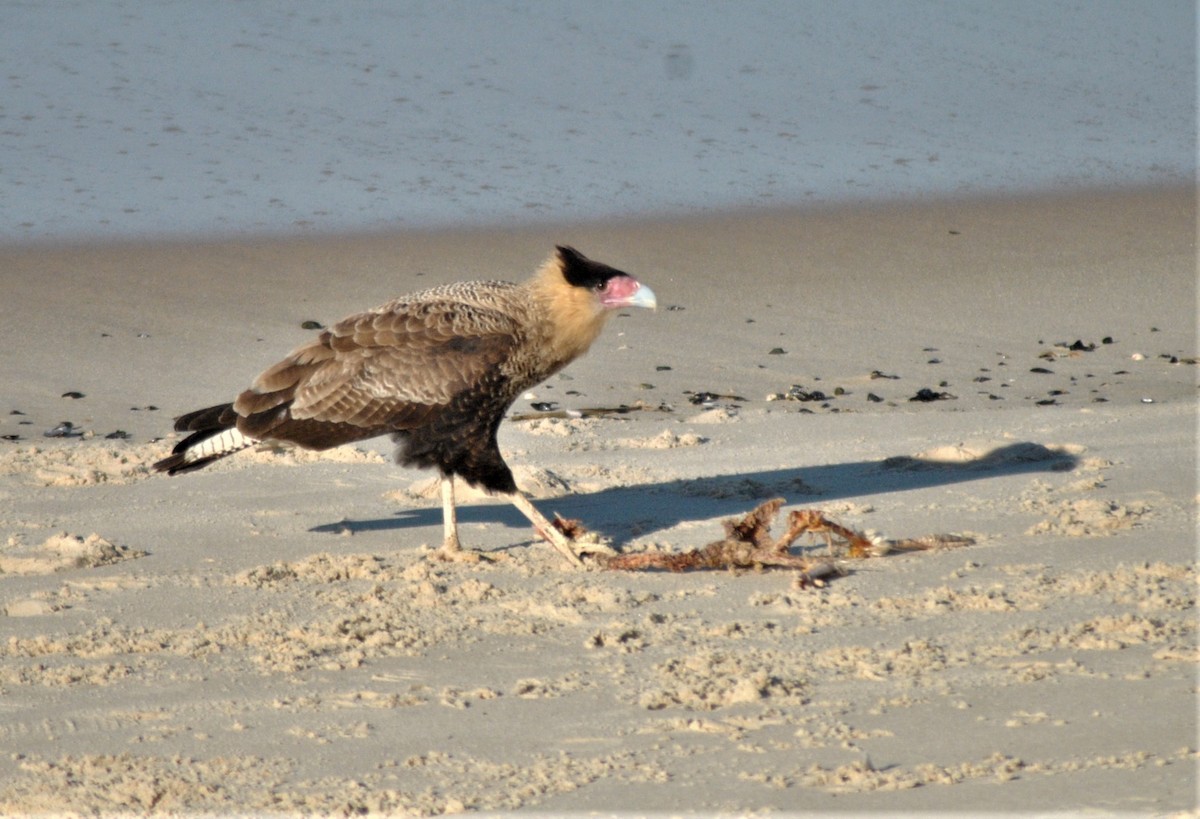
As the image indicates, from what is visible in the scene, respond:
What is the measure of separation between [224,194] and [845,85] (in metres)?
9.16

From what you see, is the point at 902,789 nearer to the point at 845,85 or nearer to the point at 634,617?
the point at 634,617

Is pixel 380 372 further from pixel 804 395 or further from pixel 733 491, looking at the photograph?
pixel 804 395

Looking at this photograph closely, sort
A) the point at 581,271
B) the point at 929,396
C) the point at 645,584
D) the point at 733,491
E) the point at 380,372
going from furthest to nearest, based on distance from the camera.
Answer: the point at 929,396
the point at 733,491
the point at 581,271
the point at 380,372
the point at 645,584

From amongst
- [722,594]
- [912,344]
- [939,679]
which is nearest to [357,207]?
[912,344]

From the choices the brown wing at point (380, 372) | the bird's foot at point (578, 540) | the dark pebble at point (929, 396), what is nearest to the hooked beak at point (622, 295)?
the brown wing at point (380, 372)

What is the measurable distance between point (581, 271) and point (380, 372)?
1017 millimetres

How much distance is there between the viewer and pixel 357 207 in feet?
52.6

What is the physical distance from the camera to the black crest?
23.7 feet

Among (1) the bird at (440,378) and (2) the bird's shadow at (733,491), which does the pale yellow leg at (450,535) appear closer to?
(1) the bird at (440,378)

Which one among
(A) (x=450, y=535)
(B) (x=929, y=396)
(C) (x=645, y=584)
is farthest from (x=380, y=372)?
(B) (x=929, y=396)

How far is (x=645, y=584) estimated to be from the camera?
661 cm

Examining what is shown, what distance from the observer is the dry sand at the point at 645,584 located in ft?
14.9

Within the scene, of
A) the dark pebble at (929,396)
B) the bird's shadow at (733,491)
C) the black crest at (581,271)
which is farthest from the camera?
the dark pebble at (929,396)

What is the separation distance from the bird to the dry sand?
1.45ft
